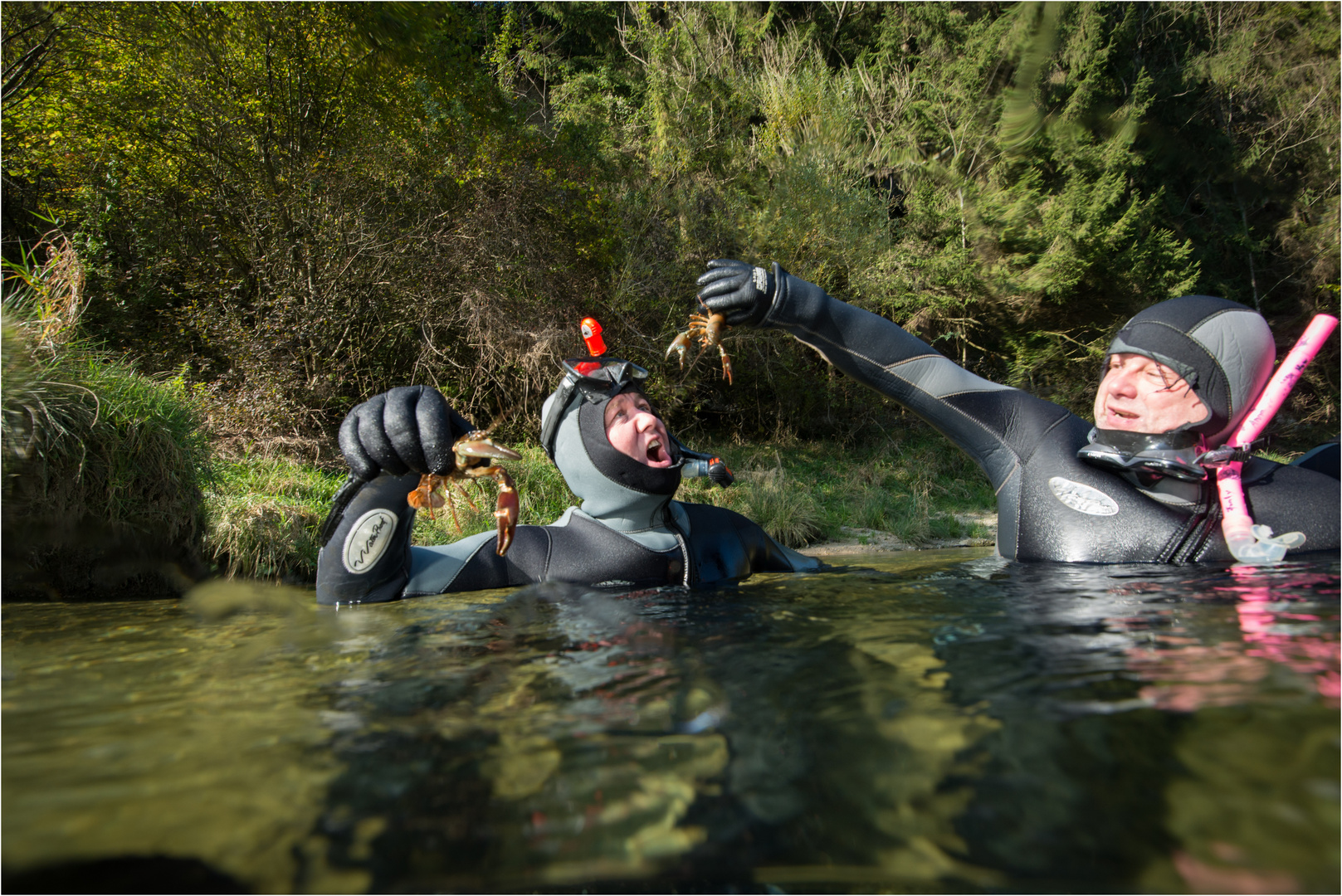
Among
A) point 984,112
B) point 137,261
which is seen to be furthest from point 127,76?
point 984,112

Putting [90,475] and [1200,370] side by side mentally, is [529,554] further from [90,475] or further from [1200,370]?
[90,475]

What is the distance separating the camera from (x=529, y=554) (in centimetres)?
315

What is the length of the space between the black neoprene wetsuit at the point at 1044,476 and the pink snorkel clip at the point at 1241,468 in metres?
0.12

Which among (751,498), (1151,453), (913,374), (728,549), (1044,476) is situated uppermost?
(913,374)

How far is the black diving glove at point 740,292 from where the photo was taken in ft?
9.59

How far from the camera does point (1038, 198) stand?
42.7 ft

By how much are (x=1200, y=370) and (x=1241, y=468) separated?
1.36 ft

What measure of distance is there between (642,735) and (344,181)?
8826mm

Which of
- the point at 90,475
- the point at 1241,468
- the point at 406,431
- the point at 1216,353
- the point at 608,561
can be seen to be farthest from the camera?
the point at 90,475

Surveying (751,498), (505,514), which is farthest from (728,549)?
(751,498)

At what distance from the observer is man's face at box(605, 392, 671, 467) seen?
3.28m

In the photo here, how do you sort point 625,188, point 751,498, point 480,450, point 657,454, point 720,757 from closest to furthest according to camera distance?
point 720,757, point 480,450, point 657,454, point 751,498, point 625,188

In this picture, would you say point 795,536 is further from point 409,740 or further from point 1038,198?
point 1038,198

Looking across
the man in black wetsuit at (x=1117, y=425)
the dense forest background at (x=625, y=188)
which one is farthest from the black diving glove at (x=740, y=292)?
the dense forest background at (x=625, y=188)
